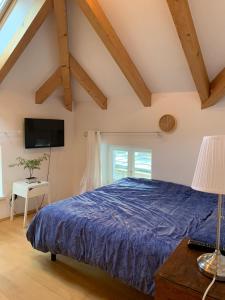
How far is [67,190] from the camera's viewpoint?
4887mm

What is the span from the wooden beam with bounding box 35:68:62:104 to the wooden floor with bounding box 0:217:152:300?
232 centimetres

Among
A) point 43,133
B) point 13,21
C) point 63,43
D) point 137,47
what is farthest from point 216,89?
point 43,133

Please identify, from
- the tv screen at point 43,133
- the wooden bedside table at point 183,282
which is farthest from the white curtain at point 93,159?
the wooden bedside table at point 183,282

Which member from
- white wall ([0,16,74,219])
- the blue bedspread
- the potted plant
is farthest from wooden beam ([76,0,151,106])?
the potted plant

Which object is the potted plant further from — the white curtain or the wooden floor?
the wooden floor

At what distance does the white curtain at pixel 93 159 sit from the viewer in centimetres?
438

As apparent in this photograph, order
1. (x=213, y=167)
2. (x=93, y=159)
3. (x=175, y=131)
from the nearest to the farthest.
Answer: (x=213, y=167), (x=175, y=131), (x=93, y=159)

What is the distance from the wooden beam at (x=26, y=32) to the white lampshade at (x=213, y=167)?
95.4 inches

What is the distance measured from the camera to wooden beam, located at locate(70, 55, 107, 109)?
3679 millimetres

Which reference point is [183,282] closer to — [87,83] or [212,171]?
[212,171]

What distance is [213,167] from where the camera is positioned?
1.18 meters

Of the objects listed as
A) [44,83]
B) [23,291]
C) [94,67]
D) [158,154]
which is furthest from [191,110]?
[23,291]

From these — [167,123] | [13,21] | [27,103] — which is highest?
[13,21]

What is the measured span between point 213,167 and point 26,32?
2.59m
